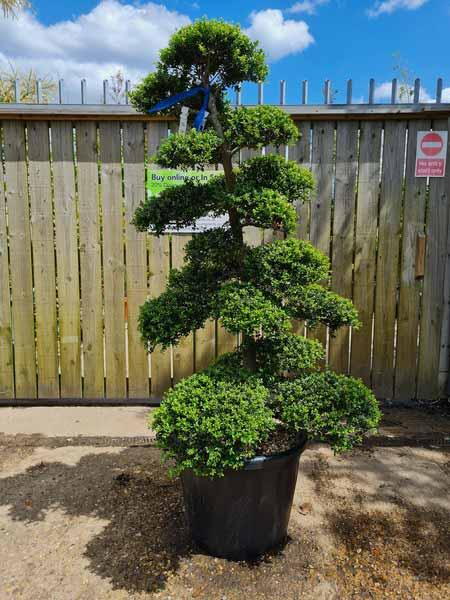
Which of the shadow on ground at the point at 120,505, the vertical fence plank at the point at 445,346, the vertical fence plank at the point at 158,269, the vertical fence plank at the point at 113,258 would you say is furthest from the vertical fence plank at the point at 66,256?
the vertical fence plank at the point at 445,346

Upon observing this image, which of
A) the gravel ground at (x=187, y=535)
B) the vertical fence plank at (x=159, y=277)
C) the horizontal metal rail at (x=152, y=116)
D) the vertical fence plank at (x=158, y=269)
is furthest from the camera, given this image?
the vertical fence plank at (x=159, y=277)

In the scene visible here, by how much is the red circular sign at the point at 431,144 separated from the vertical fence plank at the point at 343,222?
51 cm

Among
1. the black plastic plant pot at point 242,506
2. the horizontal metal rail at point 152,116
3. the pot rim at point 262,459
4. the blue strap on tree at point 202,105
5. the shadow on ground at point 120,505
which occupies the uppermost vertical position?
the horizontal metal rail at point 152,116

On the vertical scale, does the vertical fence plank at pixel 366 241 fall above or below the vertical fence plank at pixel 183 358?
above

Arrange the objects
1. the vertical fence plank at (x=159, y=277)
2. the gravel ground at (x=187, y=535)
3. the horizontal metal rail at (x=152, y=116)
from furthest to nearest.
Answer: the vertical fence plank at (x=159, y=277) < the horizontal metal rail at (x=152, y=116) < the gravel ground at (x=187, y=535)

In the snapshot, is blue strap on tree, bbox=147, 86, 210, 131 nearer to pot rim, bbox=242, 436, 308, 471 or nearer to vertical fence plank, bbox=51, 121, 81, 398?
pot rim, bbox=242, 436, 308, 471

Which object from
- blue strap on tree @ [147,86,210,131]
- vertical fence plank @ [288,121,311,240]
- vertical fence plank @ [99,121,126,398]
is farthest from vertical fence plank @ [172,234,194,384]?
blue strap on tree @ [147,86,210,131]

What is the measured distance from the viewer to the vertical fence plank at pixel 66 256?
3.56m

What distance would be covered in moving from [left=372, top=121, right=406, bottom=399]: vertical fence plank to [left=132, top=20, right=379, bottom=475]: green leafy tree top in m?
1.70

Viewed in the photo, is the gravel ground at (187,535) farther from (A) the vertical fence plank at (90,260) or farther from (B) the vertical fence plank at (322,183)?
(B) the vertical fence plank at (322,183)

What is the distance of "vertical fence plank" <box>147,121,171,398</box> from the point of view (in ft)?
11.6

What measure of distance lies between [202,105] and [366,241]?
6.60 feet

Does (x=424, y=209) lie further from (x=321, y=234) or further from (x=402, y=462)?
(x=402, y=462)

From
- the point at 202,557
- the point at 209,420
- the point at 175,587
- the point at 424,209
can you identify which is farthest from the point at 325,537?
the point at 424,209
